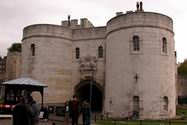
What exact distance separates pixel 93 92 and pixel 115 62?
10.2 m

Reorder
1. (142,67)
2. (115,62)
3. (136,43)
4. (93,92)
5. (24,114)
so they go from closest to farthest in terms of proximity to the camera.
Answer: (24,114)
(142,67)
(136,43)
(115,62)
(93,92)

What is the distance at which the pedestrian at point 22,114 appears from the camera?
9.32 metres

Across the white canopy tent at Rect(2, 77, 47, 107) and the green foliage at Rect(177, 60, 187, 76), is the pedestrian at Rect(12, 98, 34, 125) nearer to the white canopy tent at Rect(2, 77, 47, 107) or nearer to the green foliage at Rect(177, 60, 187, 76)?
the white canopy tent at Rect(2, 77, 47, 107)

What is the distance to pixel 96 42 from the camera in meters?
40.3

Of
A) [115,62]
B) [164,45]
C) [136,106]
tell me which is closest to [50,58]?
[115,62]

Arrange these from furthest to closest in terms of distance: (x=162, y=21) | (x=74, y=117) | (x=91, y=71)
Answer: (x=91, y=71)
(x=162, y=21)
(x=74, y=117)

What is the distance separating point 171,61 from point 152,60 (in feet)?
9.06

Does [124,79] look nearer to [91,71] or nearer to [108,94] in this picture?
[108,94]

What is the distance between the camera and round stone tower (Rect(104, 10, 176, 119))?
31953 mm

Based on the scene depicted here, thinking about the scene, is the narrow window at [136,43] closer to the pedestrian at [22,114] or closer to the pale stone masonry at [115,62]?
the pale stone masonry at [115,62]

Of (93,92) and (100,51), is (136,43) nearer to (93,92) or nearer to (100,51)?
(100,51)

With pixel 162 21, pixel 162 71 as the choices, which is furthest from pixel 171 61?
pixel 162 21

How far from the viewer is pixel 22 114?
9.41 m

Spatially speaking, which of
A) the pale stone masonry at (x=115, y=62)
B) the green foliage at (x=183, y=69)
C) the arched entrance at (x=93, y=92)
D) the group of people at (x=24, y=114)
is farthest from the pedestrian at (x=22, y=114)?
the green foliage at (x=183, y=69)
